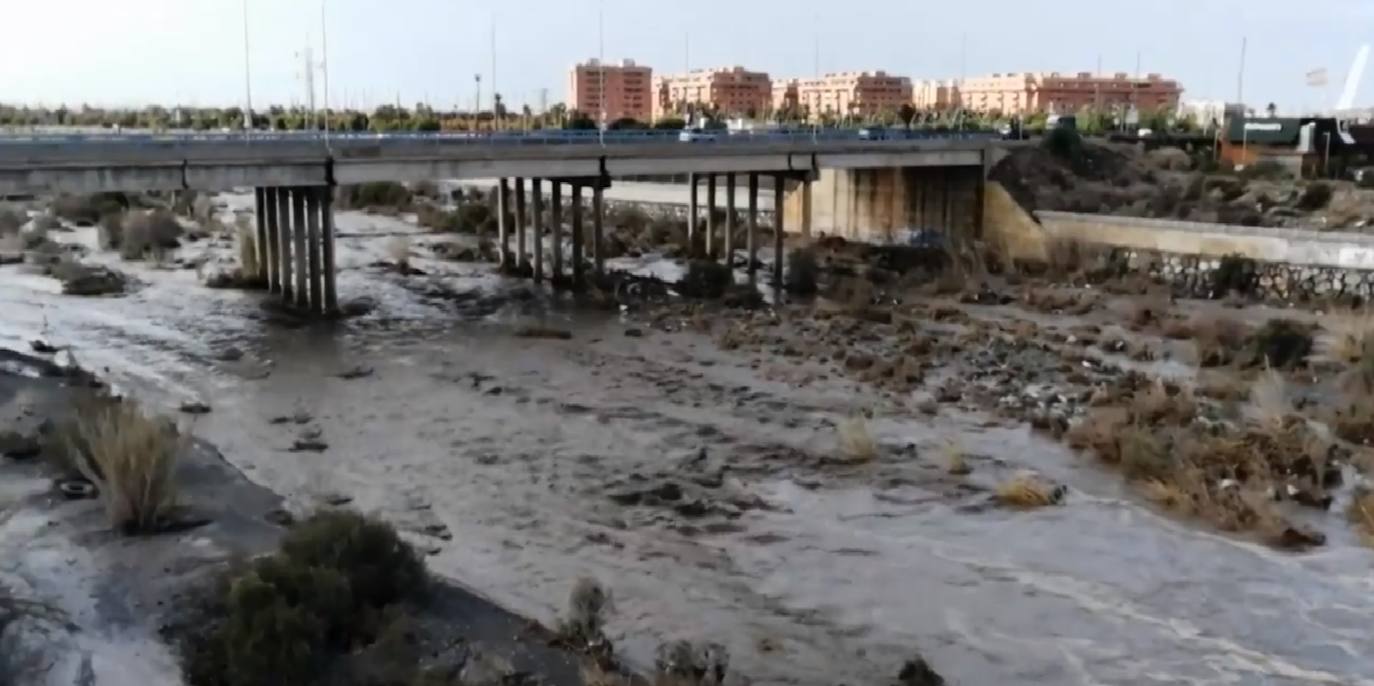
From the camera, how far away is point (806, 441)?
2384 centimetres

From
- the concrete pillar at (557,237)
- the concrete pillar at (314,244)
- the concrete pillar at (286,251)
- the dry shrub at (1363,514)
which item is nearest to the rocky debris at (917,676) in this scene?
the dry shrub at (1363,514)

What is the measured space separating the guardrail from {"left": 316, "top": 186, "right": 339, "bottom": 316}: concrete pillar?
1.51 m

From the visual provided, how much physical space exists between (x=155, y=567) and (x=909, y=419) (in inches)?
586

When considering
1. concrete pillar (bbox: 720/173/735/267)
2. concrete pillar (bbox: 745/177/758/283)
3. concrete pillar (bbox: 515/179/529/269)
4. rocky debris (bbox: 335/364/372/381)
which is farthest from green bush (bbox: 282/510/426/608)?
concrete pillar (bbox: 720/173/735/267)

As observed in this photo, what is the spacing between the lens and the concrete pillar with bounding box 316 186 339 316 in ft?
118

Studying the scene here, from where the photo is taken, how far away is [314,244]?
36312 millimetres

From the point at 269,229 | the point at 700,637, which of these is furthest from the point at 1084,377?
the point at 269,229

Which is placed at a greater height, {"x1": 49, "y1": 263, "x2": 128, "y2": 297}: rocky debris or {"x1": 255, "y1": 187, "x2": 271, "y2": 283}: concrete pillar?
{"x1": 255, "y1": 187, "x2": 271, "y2": 283}: concrete pillar

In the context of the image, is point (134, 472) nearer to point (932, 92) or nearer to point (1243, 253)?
point (1243, 253)

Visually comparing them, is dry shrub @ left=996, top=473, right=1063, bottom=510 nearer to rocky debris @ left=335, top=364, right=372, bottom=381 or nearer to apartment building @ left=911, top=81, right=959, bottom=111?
rocky debris @ left=335, top=364, right=372, bottom=381

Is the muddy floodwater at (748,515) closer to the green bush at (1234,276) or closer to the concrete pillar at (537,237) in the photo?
the concrete pillar at (537,237)

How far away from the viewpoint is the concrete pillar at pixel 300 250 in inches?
1446

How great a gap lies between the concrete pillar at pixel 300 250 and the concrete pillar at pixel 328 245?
1.84 feet

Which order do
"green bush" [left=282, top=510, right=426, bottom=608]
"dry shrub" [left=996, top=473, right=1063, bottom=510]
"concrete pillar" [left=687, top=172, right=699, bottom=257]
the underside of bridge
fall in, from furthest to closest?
the underside of bridge < "concrete pillar" [left=687, top=172, right=699, bottom=257] < "dry shrub" [left=996, top=473, right=1063, bottom=510] < "green bush" [left=282, top=510, right=426, bottom=608]
